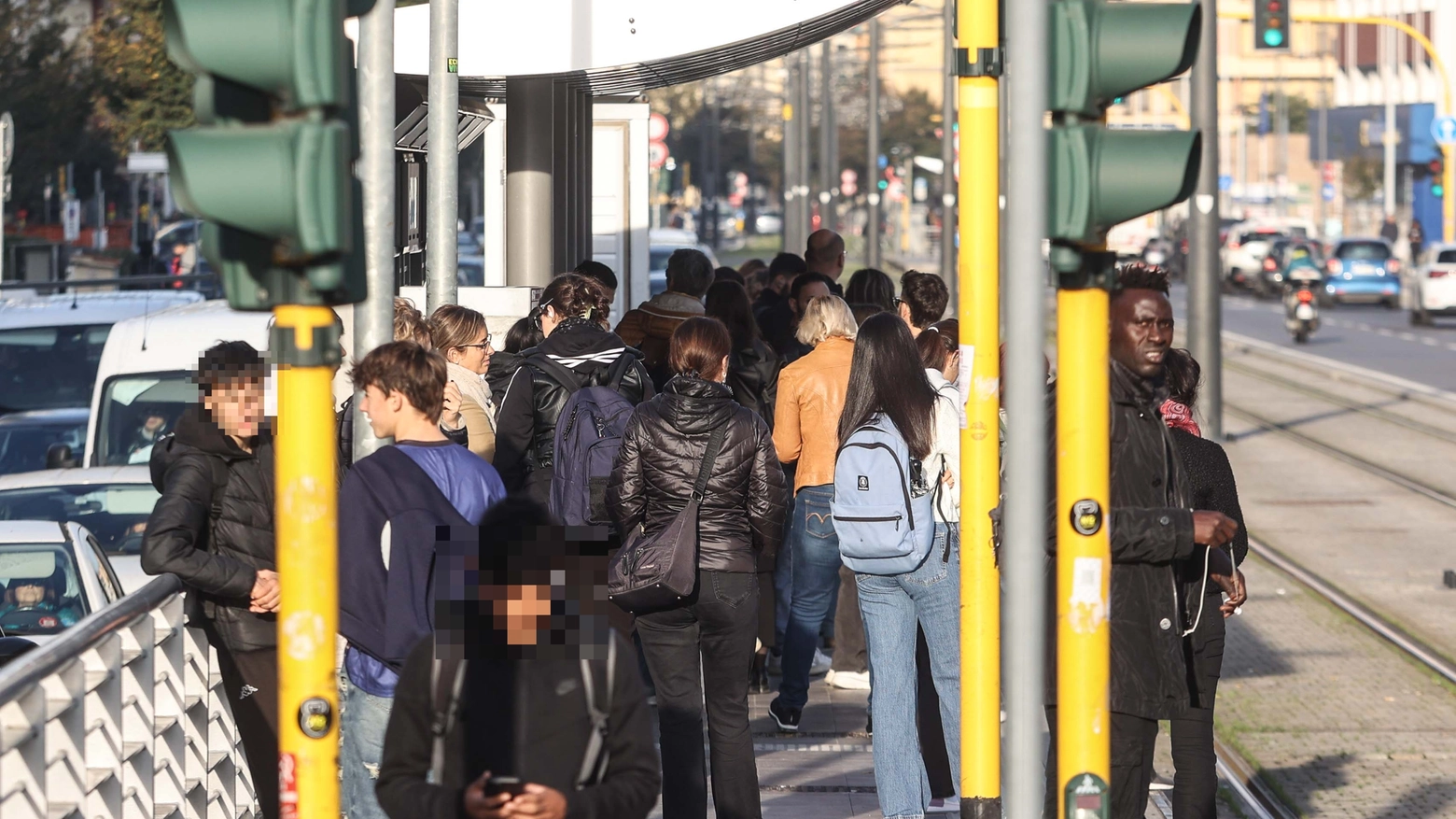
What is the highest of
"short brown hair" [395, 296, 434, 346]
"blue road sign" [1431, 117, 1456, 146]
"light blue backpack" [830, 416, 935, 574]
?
"blue road sign" [1431, 117, 1456, 146]

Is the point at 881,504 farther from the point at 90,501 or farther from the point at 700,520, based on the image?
the point at 90,501

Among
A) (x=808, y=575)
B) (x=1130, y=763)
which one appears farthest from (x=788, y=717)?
(x=1130, y=763)

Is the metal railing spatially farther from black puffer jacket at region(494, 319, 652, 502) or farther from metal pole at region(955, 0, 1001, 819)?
metal pole at region(955, 0, 1001, 819)

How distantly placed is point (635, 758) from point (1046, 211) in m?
1.32

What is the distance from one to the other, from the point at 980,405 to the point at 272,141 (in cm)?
279

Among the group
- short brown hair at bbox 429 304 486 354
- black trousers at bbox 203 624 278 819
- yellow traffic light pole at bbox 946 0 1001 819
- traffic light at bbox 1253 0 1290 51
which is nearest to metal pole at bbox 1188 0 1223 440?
Result: traffic light at bbox 1253 0 1290 51

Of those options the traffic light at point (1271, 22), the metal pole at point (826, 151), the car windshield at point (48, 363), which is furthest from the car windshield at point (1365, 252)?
the car windshield at point (48, 363)

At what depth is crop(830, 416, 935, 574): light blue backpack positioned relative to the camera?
6.59m

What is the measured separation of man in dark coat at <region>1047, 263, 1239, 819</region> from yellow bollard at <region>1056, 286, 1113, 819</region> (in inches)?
36.6

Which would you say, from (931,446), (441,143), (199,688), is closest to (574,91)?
(441,143)

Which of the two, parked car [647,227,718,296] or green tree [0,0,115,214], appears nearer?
parked car [647,227,718,296]

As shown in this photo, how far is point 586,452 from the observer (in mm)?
7109

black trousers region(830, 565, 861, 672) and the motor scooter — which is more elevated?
the motor scooter

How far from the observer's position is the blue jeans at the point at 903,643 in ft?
22.0
